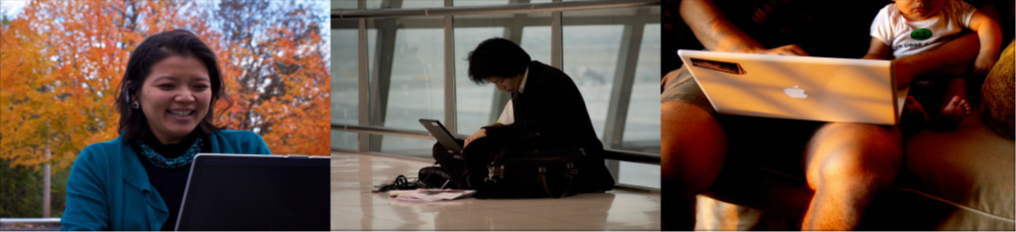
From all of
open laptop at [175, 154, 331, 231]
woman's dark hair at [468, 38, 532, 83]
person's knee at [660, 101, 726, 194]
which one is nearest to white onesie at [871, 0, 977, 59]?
person's knee at [660, 101, 726, 194]

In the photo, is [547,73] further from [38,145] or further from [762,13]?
[38,145]

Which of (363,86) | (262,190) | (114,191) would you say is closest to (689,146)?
(363,86)

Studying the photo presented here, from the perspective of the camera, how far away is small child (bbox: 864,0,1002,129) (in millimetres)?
2900

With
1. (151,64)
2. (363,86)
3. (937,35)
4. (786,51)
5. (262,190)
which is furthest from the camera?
(151,64)

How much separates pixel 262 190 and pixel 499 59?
1.23 metres

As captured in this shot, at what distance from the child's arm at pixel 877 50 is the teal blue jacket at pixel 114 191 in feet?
8.38

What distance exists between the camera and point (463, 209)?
311 cm

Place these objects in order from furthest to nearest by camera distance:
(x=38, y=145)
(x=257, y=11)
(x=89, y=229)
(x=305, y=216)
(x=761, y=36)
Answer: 1. (x=257, y=11)
2. (x=38, y=145)
3. (x=761, y=36)
4. (x=89, y=229)
5. (x=305, y=216)

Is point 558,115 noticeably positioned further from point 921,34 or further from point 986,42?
point 986,42

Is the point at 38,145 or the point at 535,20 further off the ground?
the point at 535,20

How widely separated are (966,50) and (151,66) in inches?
123

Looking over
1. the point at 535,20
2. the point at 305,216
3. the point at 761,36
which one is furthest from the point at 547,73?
the point at 305,216

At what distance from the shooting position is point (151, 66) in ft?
11.6

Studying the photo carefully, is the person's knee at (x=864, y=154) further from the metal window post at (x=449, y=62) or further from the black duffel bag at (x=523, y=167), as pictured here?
the metal window post at (x=449, y=62)
